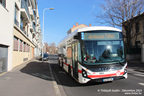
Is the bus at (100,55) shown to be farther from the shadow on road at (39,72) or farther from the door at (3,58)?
the door at (3,58)

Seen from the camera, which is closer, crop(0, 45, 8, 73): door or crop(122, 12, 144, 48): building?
crop(0, 45, 8, 73): door

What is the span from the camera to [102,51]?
5.76 meters

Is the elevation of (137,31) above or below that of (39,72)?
above

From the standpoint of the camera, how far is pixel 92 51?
5.68m

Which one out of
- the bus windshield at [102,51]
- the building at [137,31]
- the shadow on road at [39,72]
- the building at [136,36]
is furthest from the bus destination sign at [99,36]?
the building at [137,31]

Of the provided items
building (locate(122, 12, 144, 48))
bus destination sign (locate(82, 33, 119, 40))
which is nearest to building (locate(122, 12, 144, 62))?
building (locate(122, 12, 144, 48))

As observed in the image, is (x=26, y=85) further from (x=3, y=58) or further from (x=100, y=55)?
(x=3, y=58)

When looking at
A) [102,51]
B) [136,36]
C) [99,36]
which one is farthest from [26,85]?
[136,36]

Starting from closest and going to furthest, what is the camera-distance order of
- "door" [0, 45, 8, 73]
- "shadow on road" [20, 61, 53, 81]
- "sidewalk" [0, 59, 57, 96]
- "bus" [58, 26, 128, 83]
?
1. "sidewalk" [0, 59, 57, 96]
2. "bus" [58, 26, 128, 83]
3. "shadow on road" [20, 61, 53, 81]
4. "door" [0, 45, 8, 73]

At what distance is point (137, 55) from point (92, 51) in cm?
2175

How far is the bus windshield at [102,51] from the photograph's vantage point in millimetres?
5637

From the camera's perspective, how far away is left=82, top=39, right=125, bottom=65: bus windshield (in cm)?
564

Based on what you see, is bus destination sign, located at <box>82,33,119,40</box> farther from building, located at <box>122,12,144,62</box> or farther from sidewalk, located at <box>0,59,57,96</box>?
building, located at <box>122,12,144,62</box>

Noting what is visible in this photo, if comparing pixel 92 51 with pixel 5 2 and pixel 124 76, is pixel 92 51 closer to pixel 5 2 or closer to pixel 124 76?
A: pixel 124 76
